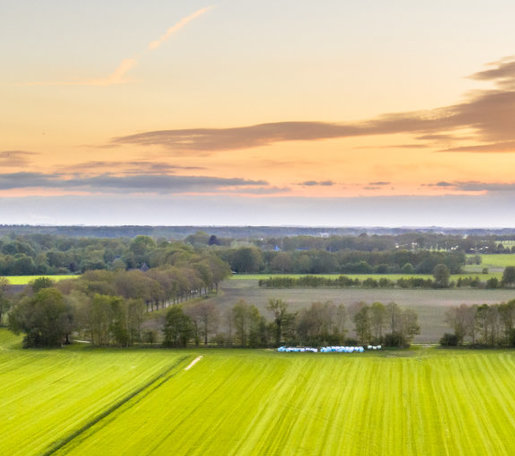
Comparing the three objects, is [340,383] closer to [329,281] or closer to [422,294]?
[422,294]

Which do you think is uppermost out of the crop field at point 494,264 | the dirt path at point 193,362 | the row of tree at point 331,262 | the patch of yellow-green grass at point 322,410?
the row of tree at point 331,262

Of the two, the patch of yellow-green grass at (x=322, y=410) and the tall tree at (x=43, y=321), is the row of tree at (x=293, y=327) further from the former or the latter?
Result: the tall tree at (x=43, y=321)

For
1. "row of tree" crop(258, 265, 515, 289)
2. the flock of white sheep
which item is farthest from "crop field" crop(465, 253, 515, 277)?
the flock of white sheep

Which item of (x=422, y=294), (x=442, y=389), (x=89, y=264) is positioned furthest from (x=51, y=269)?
(x=442, y=389)

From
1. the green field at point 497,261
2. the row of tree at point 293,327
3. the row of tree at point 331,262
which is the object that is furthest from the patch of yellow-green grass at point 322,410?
the green field at point 497,261

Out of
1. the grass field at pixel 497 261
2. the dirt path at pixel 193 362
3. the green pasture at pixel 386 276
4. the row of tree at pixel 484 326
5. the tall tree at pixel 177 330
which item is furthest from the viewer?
the grass field at pixel 497 261

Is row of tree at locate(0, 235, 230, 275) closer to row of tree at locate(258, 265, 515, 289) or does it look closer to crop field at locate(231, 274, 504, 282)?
crop field at locate(231, 274, 504, 282)

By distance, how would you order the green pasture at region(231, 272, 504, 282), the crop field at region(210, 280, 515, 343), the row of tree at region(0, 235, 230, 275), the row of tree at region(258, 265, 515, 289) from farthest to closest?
the row of tree at region(0, 235, 230, 275), the green pasture at region(231, 272, 504, 282), the row of tree at region(258, 265, 515, 289), the crop field at region(210, 280, 515, 343)
